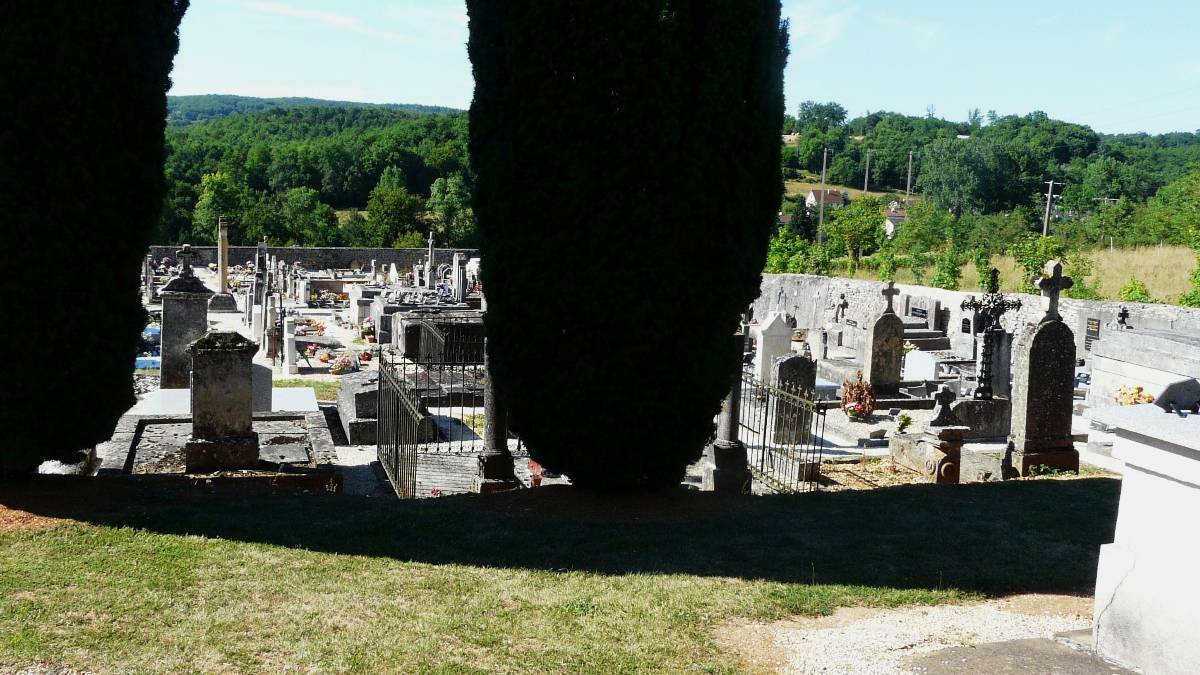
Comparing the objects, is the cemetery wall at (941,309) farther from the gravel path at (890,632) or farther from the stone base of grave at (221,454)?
the stone base of grave at (221,454)

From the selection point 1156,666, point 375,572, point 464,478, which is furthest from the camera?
point 464,478

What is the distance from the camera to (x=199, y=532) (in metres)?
6.27

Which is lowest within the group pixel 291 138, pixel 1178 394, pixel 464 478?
pixel 464 478

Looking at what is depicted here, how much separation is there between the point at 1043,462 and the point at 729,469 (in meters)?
3.86

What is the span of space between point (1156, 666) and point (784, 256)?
1655 inches

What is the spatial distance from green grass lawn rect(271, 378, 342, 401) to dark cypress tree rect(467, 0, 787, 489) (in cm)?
1128

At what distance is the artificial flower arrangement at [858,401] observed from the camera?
15.5 m

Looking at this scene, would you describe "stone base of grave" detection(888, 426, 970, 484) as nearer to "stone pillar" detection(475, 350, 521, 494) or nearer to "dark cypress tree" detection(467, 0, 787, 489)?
"dark cypress tree" detection(467, 0, 787, 489)

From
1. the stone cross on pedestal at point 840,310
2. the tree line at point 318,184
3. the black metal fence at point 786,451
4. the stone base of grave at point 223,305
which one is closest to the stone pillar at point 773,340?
the black metal fence at point 786,451

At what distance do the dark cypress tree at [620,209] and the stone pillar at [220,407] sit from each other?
3.29m

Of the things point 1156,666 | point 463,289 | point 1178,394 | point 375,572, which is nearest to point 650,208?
point 375,572

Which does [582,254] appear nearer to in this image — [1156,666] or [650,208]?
[650,208]

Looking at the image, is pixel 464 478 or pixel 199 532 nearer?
pixel 199 532

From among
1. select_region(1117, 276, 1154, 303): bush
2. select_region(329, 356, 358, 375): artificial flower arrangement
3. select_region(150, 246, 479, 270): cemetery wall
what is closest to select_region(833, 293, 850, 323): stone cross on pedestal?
select_region(1117, 276, 1154, 303): bush
